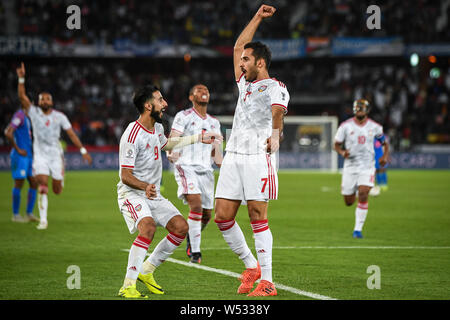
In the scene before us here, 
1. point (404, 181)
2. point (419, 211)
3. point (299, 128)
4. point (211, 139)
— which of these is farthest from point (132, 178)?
point (299, 128)

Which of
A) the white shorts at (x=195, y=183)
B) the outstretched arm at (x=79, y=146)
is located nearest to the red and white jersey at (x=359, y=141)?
the white shorts at (x=195, y=183)

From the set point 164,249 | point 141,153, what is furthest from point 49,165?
point 164,249

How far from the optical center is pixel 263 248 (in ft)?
22.7

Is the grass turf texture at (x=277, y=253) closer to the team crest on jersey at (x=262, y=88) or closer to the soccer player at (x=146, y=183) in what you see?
the soccer player at (x=146, y=183)

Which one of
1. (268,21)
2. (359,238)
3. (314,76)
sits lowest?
(359,238)

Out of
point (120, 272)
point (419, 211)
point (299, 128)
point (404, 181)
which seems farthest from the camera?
point (299, 128)

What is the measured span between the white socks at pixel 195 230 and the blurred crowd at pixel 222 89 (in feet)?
87.6

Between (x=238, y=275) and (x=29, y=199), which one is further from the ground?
(x=29, y=199)

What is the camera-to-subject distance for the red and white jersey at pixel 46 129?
12898mm

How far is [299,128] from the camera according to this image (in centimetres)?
3997

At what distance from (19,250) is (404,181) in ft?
65.1

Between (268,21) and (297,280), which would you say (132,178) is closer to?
(297,280)

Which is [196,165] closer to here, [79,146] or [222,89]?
[79,146]

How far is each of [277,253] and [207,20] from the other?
32133 mm
